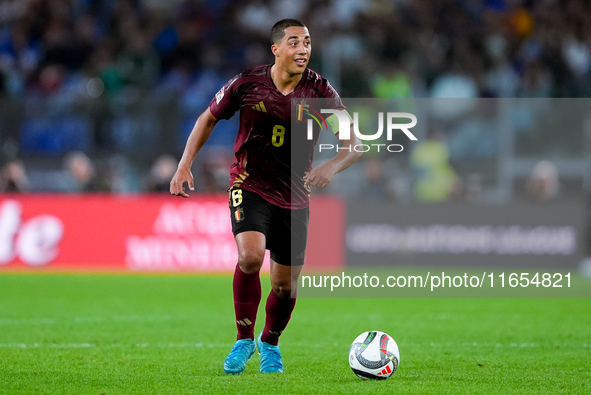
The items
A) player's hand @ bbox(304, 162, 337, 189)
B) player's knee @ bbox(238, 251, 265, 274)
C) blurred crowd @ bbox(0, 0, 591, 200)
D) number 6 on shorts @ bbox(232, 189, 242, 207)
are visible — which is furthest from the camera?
blurred crowd @ bbox(0, 0, 591, 200)

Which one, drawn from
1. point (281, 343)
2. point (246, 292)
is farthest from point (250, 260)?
point (281, 343)

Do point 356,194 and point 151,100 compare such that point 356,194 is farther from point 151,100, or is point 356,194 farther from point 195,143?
point 195,143

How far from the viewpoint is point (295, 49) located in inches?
225

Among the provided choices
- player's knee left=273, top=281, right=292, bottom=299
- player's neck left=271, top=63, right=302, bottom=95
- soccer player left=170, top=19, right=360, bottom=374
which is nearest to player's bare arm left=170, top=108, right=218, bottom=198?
soccer player left=170, top=19, right=360, bottom=374

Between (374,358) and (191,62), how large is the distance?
1212 centimetres

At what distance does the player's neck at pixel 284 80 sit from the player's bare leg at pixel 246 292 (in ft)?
3.35

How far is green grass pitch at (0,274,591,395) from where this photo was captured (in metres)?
5.30

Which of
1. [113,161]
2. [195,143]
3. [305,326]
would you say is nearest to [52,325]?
[305,326]

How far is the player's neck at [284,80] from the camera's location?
588cm

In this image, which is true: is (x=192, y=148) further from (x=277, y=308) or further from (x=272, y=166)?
(x=277, y=308)

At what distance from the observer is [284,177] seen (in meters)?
5.93

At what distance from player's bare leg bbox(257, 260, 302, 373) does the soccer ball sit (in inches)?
23.4

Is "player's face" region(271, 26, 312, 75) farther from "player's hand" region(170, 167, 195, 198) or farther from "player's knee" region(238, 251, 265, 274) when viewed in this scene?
"player's knee" region(238, 251, 265, 274)

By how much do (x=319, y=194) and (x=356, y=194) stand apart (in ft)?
2.10
